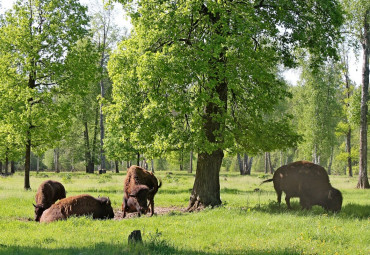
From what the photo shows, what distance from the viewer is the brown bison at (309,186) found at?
43.4 ft

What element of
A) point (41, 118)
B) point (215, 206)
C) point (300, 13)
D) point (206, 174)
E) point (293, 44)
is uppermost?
point (300, 13)

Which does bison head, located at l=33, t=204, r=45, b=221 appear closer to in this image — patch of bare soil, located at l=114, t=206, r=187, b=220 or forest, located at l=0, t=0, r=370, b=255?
forest, located at l=0, t=0, r=370, b=255

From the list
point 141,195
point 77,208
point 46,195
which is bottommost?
point 77,208

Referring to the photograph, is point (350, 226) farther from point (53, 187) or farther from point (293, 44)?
point (53, 187)

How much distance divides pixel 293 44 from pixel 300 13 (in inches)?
50.9

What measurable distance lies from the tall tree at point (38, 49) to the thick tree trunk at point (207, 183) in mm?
10248

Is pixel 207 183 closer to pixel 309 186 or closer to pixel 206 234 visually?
pixel 309 186

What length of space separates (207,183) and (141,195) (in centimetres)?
308

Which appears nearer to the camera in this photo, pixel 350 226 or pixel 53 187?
pixel 350 226

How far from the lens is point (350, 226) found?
10.4 m

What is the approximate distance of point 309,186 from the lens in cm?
1381

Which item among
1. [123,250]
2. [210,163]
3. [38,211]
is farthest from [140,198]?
[123,250]

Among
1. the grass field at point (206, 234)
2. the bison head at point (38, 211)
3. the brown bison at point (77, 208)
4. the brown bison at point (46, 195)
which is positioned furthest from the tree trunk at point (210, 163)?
the bison head at point (38, 211)

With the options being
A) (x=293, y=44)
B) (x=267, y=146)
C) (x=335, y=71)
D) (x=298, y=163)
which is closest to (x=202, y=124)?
(x=267, y=146)
